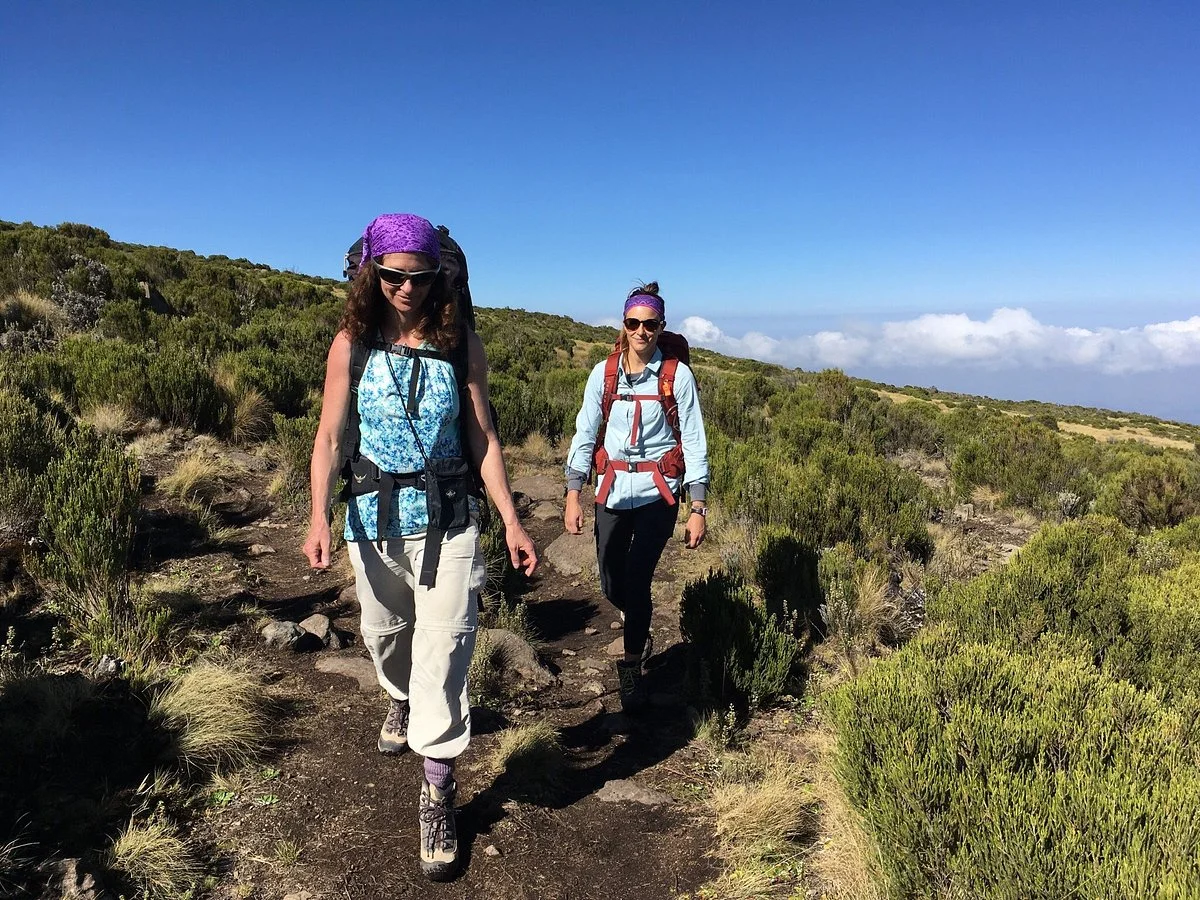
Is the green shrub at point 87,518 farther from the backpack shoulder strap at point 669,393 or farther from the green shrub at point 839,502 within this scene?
the green shrub at point 839,502

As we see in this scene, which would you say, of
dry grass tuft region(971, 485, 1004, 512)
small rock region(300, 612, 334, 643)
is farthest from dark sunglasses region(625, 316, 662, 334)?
dry grass tuft region(971, 485, 1004, 512)

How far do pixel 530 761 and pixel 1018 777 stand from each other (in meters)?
1.92

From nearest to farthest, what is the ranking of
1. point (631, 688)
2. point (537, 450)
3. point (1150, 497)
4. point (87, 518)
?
point (631, 688) < point (87, 518) < point (1150, 497) < point (537, 450)

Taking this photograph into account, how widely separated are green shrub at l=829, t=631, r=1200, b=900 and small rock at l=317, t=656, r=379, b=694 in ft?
7.64

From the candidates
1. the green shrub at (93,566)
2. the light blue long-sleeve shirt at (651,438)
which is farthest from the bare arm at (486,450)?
the green shrub at (93,566)

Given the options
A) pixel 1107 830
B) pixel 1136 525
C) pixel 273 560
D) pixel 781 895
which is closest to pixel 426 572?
pixel 781 895

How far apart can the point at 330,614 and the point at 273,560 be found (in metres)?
1.10

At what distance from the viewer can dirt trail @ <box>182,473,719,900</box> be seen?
238cm

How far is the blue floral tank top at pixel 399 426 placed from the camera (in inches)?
88.7

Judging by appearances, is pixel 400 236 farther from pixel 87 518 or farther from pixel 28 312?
pixel 28 312

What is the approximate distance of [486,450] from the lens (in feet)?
8.04

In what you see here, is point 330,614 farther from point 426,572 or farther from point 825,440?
point 825,440

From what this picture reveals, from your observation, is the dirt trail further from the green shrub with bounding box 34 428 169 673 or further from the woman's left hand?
the woman's left hand

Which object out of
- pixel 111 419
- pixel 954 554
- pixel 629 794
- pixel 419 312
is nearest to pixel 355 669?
pixel 629 794
